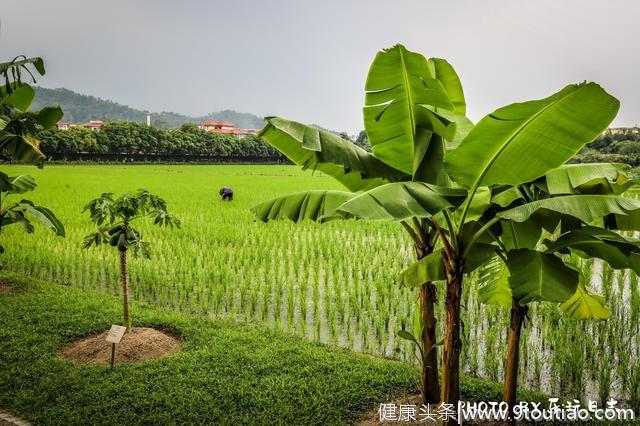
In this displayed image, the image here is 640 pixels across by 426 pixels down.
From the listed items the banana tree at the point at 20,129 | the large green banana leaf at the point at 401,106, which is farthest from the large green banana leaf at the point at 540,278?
the banana tree at the point at 20,129

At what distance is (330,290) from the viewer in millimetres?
5598

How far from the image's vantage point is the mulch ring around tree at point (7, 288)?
206 inches

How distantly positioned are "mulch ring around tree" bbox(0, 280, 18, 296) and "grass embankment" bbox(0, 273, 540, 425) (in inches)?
41.4

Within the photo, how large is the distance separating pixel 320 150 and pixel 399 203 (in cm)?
42

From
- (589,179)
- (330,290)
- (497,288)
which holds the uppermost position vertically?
(589,179)

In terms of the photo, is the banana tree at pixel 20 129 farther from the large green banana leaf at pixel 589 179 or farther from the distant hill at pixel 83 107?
the distant hill at pixel 83 107

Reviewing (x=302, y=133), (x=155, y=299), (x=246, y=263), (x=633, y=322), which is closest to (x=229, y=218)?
(x=246, y=263)

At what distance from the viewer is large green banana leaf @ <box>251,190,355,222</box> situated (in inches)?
106

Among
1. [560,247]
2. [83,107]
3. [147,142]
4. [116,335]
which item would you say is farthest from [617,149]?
[83,107]

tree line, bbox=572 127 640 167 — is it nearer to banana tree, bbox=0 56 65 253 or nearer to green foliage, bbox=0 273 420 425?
green foliage, bbox=0 273 420 425

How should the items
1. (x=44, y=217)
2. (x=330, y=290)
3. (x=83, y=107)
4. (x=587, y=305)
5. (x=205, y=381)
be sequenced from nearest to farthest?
(x=587, y=305)
(x=205, y=381)
(x=44, y=217)
(x=330, y=290)
(x=83, y=107)

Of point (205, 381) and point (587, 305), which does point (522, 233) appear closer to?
point (587, 305)

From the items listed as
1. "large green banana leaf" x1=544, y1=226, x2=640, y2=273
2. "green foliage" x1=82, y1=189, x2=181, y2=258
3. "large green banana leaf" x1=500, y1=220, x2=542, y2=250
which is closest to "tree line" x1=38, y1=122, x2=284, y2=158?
"green foliage" x1=82, y1=189, x2=181, y2=258

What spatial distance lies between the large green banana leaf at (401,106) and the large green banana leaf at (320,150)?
10cm
